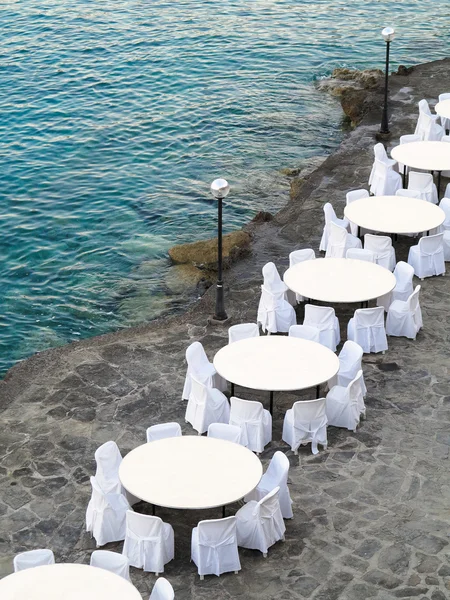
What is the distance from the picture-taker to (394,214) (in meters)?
19.3

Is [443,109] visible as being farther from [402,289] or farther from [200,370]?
[200,370]

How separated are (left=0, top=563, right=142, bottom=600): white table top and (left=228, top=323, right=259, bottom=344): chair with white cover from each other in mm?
5799

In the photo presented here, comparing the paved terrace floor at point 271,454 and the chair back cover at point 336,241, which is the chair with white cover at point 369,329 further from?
the chair back cover at point 336,241

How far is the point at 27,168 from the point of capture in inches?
1069

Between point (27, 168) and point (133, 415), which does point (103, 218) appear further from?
point (133, 415)

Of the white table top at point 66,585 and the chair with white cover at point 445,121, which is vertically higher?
the chair with white cover at point 445,121

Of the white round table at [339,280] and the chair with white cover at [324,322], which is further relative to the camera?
the white round table at [339,280]

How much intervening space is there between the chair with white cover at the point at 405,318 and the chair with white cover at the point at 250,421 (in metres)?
3.64

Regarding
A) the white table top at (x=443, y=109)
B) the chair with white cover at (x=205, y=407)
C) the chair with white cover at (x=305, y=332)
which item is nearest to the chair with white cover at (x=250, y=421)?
the chair with white cover at (x=205, y=407)

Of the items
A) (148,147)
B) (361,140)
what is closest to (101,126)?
(148,147)

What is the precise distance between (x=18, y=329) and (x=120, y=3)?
23.1 meters

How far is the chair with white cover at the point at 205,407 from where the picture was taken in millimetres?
14594

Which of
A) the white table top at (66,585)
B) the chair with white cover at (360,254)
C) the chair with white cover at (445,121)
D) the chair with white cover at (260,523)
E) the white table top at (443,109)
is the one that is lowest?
the chair with white cover at (260,523)

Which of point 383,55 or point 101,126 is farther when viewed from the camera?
point 383,55
